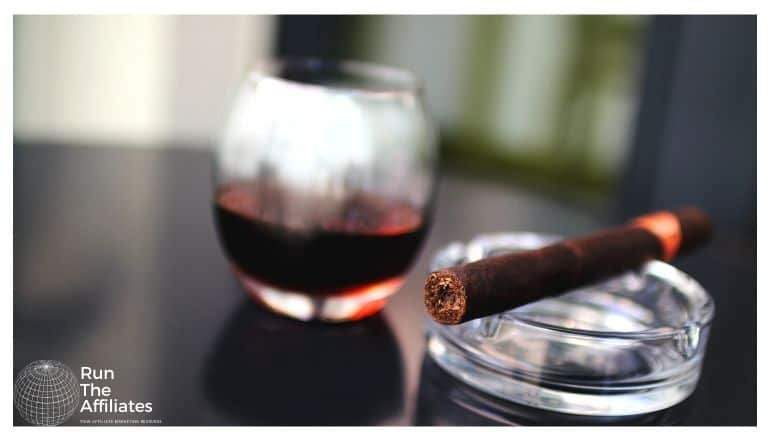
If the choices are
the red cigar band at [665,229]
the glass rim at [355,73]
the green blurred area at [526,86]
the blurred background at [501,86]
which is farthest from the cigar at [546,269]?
the green blurred area at [526,86]

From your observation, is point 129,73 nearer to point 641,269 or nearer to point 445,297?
point 641,269

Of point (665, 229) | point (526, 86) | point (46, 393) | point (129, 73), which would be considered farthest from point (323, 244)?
point (526, 86)

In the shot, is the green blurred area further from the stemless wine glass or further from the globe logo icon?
the globe logo icon

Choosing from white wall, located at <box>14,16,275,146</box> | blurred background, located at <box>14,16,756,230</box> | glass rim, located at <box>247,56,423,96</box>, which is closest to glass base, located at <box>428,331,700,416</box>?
glass rim, located at <box>247,56,423,96</box>

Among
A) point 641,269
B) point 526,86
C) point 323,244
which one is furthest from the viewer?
point 526,86

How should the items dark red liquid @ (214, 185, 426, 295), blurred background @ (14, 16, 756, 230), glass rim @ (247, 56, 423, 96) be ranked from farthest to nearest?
1. blurred background @ (14, 16, 756, 230)
2. glass rim @ (247, 56, 423, 96)
3. dark red liquid @ (214, 185, 426, 295)

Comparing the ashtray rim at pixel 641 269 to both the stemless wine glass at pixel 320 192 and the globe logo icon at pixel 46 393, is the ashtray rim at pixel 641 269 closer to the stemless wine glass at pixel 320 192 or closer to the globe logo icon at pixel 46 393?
the stemless wine glass at pixel 320 192
